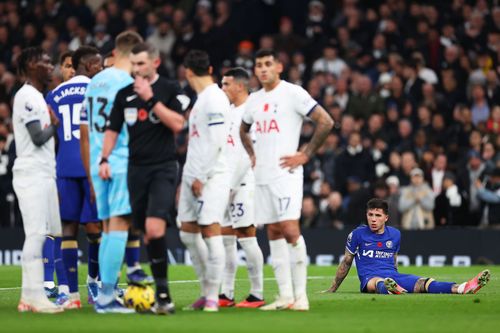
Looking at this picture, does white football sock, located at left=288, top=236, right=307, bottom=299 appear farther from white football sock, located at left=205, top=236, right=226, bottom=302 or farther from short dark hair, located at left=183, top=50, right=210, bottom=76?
short dark hair, located at left=183, top=50, right=210, bottom=76

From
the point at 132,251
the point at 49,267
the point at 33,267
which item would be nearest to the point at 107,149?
the point at 33,267

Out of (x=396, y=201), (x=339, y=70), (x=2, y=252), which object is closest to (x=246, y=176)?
(x=396, y=201)

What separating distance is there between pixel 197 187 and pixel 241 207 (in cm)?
167

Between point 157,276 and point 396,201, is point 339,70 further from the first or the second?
point 157,276

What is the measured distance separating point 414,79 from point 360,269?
11426mm

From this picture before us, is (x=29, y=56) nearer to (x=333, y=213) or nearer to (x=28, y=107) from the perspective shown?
(x=28, y=107)

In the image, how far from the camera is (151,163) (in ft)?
38.6

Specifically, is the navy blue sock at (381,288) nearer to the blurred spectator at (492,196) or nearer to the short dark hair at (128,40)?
the short dark hair at (128,40)

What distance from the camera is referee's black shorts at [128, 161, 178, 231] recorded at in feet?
38.4

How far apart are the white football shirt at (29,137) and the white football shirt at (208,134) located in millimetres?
1477

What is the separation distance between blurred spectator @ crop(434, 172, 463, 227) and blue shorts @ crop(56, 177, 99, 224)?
38.0 ft

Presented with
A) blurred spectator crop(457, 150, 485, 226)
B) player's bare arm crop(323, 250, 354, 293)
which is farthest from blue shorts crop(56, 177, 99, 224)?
blurred spectator crop(457, 150, 485, 226)

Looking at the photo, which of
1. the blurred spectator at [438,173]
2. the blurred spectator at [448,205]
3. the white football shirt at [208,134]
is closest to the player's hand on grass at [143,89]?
the white football shirt at [208,134]

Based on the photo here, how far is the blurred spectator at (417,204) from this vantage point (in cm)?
2361
